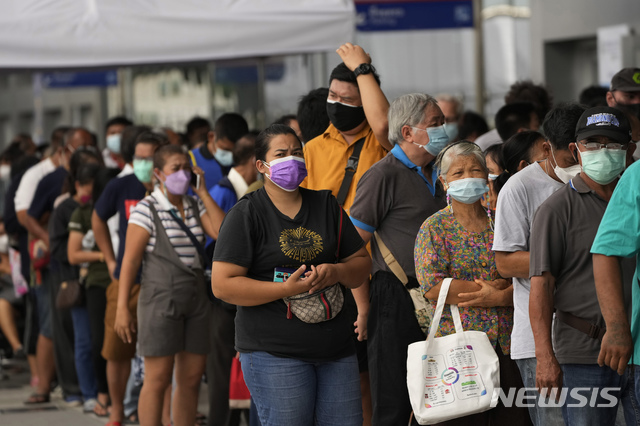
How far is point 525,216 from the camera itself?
448 cm

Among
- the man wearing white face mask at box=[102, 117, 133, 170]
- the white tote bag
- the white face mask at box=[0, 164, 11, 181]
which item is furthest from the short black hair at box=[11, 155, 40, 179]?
the white tote bag

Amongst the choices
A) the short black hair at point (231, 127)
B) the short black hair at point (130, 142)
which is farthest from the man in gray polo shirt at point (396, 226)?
the short black hair at point (130, 142)

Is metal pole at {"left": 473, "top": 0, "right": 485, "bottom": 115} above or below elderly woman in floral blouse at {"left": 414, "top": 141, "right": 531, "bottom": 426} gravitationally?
above

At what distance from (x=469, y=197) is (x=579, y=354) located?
3.27 ft

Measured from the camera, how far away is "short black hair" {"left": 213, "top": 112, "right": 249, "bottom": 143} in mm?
7621

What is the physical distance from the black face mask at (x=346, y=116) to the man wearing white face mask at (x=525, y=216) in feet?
4.13

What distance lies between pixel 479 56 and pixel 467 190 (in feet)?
27.1

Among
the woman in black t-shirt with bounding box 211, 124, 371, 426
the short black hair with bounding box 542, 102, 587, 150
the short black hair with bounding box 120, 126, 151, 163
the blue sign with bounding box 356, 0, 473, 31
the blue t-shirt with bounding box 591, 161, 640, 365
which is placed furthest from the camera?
the blue sign with bounding box 356, 0, 473, 31

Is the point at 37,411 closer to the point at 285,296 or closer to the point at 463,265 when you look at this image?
the point at 285,296

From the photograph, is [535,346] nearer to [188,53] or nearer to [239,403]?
[239,403]

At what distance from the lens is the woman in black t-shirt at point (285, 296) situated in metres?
4.31

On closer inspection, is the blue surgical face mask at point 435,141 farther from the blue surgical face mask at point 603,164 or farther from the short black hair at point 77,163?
the short black hair at point 77,163

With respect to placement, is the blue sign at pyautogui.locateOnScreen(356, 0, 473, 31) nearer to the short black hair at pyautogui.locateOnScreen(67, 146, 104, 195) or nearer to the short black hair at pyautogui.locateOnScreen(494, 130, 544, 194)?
the short black hair at pyautogui.locateOnScreen(67, 146, 104, 195)

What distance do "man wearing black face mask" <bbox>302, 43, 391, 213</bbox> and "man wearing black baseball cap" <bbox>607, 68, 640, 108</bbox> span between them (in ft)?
5.52
